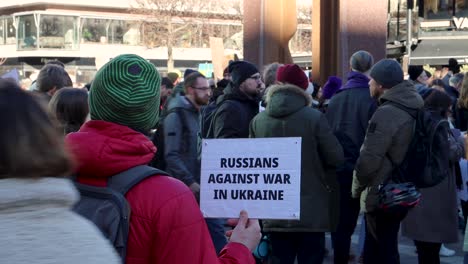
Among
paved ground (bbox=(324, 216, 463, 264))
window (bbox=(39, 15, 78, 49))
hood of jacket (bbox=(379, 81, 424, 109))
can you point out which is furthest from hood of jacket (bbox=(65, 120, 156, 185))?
window (bbox=(39, 15, 78, 49))

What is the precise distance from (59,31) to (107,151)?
208 ft

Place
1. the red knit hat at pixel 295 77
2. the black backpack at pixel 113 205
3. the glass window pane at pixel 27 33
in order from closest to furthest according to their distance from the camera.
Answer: the black backpack at pixel 113 205, the red knit hat at pixel 295 77, the glass window pane at pixel 27 33

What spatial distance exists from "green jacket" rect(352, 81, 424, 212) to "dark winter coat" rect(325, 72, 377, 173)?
1.14 m

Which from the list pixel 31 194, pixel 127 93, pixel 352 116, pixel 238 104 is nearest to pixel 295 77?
pixel 238 104

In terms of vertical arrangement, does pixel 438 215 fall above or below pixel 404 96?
below

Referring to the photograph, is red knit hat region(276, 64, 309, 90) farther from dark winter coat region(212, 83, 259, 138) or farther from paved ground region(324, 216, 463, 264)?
paved ground region(324, 216, 463, 264)

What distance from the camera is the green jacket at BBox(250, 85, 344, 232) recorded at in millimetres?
5910

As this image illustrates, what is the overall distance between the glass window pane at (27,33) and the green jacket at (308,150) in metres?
58.8

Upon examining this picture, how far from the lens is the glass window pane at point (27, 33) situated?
6266cm

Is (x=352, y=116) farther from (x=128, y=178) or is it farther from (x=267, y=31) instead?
(x=267, y=31)

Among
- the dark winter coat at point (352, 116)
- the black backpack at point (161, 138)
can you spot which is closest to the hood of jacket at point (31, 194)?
the black backpack at point (161, 138)

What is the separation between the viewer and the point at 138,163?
241 centimetres

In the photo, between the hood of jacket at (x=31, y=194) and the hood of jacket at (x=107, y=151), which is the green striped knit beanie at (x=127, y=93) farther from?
the hood of jacket at (x=31, y=194)

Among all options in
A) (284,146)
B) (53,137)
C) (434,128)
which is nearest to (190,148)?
(434,128)
